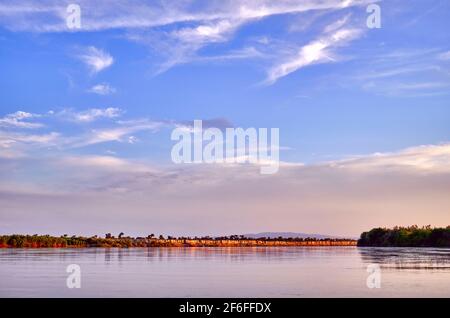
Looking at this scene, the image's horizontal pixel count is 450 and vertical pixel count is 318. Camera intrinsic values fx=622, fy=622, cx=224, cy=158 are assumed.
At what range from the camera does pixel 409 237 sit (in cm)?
12600

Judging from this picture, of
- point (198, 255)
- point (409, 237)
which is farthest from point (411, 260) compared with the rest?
point (409, 237)

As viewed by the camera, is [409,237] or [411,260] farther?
[409,237]

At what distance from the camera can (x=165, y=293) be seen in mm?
25891

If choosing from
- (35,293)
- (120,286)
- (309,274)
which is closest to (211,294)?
(120,286)

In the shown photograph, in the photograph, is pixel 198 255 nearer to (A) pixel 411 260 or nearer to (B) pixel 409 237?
(A) pixel 411 260

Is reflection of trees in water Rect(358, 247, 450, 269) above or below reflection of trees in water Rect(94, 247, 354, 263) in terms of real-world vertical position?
above

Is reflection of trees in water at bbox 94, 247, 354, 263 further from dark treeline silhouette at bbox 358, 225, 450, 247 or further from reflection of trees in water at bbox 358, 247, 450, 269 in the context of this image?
dark treeline silhouette at bbox 358, 225, 450, 247

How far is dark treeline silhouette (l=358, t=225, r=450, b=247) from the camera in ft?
383

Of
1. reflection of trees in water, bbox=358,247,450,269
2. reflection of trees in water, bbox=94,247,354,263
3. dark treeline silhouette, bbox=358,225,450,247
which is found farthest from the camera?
dark treeline silhouette, bbox=358,225,450,247

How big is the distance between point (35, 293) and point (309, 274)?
55.4ft

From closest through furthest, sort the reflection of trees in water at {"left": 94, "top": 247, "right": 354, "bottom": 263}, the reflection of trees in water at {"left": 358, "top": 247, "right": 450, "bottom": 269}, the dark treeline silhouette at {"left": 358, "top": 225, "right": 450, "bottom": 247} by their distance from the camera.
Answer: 1. the reflection of trees in water at {"left": 358, "top": 247, "right": 450, "bottom": 269}
2. the reflection of trees in water at {"left": 94, "top": 247, "right": 354, "bottom": 263}
3. the dark treeline silhouette at {"left": 358, "top": 225, "right": 450, "bottom": 247}

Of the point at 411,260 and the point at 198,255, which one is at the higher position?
the point at 411,260

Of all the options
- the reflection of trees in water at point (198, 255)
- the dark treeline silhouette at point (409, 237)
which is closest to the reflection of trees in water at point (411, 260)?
the reflection of trees in water at point (198, 255)

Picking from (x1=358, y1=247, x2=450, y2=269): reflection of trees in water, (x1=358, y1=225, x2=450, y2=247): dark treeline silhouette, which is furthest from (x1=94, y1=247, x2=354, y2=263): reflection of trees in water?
(x1=358, y1=225, x2=450, y2=247): dark treeline silhouette
